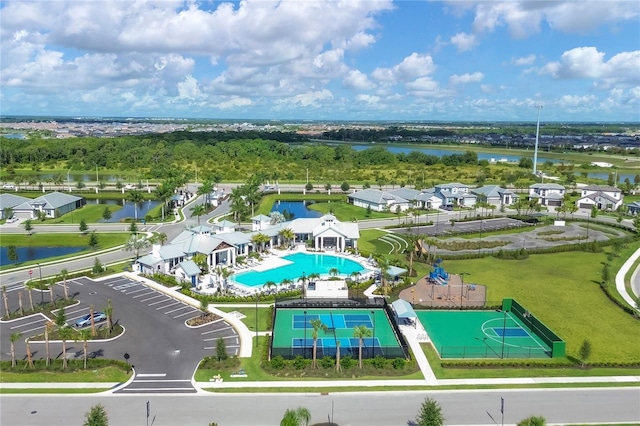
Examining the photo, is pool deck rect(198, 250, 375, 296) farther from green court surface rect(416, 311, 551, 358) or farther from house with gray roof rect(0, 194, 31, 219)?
house with gray roof rect(0, 194, 31, 219)

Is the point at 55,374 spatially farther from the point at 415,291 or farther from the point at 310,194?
the point at 310,194

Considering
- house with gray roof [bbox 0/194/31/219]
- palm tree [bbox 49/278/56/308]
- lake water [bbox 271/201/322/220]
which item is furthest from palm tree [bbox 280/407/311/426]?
house with gray roof [bbox 0/194/31/219]

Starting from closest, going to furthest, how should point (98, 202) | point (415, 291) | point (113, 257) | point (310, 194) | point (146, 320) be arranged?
point (146, 320)
point (415, 291)
point (113, 257)
point (98, 202)
point (310, 194)

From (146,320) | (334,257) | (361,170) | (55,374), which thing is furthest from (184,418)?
(361,170)

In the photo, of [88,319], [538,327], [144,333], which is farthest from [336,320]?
[88,319]

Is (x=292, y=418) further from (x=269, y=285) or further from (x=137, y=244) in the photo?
(x=137, y=244)

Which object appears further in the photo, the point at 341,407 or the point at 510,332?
the point at 510,332

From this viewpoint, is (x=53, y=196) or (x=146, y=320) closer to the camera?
(x=146, y=320)
